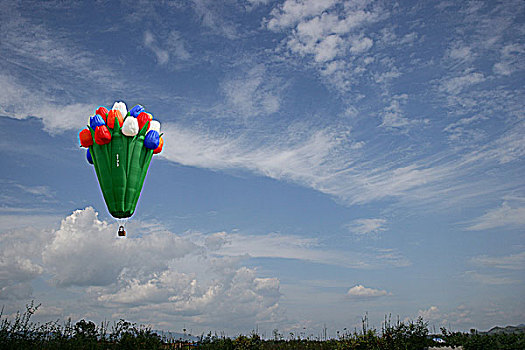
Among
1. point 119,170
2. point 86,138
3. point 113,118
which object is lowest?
point 119,170

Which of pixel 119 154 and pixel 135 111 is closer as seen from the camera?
pixel 119 154

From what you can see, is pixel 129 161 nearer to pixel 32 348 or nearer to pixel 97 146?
pixel 97 146

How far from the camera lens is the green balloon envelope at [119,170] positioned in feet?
42.5

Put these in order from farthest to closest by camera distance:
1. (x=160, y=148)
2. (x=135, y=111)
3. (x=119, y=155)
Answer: (x=160, y=148) < (x=135, y=111) < (x=119, y=155)

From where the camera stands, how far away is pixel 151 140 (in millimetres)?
13680

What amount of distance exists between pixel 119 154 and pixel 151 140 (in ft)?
3.67

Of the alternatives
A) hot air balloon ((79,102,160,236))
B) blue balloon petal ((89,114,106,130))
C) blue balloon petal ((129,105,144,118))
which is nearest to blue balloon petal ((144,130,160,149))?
hot air balloon ((79,102,160,236))

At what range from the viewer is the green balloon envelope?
13.0m

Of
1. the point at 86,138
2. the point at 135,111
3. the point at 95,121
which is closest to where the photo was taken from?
the point at 95,121

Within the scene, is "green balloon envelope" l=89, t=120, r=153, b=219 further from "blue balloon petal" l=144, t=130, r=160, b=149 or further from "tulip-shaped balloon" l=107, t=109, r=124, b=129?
"blue balloon petal" l=144, t=130, r=160, b=149

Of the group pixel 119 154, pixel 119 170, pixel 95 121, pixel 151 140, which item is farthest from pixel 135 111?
pixel 119 170

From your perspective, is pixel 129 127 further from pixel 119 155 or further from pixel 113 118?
pixel 119 155

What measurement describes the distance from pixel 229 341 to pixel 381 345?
5867mm

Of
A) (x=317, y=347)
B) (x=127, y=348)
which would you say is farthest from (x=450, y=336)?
(x=127, y=348)
